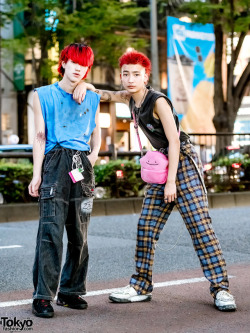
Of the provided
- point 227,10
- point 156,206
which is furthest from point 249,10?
point 156,206

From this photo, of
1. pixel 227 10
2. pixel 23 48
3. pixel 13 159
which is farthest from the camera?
pixel 23 48

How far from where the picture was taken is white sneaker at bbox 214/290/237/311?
15.3ft

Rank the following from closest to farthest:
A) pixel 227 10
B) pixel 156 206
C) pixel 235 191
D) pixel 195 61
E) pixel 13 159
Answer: pixel 156 206 < pixel 13 159 < pixel 235 191 < pixel 227 10 < pixel 195 61

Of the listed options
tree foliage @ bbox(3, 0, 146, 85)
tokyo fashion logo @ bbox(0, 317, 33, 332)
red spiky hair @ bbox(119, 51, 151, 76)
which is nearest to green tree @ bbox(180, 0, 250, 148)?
tree foliage @ bbox(3, 0, 146, 85)

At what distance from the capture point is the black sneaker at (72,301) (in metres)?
4.76

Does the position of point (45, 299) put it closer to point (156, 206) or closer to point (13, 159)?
point (156, 206)

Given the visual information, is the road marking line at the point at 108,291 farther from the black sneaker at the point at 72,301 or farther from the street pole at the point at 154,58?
the street pole at the point at 154,58

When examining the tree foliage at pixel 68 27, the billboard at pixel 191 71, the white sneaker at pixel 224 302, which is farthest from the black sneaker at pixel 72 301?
the tree foliage at pixel 68 27

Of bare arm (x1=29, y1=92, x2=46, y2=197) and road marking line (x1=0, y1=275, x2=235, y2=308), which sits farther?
road marking line (x1=0, y1=275, x2=235, y2=308)

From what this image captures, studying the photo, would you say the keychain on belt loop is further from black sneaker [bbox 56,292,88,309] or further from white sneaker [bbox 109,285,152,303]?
white sneaker [bbox 109,285,152,303]

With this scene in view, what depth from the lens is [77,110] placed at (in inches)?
183

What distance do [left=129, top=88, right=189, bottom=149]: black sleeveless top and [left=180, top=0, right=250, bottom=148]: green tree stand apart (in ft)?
49.9

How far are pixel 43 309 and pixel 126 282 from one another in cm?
159

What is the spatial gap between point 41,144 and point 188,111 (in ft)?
64.7
